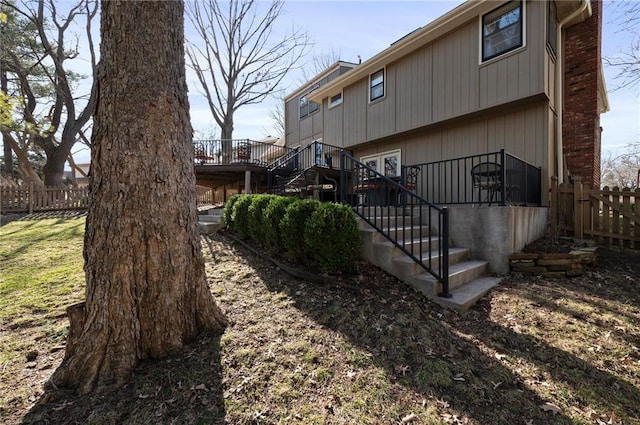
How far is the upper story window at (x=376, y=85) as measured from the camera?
9.43 metres

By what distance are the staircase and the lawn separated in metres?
0.16

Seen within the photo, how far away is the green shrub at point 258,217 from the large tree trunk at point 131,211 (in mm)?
2612

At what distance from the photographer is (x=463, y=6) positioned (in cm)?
680

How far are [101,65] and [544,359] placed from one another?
180 inches

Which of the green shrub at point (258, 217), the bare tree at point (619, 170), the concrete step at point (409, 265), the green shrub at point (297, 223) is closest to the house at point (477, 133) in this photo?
the concrete step at point (409, 265)

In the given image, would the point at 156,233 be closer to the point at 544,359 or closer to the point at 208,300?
the point at 208,300

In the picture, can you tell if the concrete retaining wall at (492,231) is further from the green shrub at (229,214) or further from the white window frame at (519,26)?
the green shrub at (229,214)

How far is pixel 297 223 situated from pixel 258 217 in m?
1.36

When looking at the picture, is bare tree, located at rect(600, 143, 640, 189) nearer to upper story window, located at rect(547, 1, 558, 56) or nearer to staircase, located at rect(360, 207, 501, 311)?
upper story window, located at rect(547, 1, 558, 56)

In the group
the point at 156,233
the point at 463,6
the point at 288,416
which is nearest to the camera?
the point at 288,416

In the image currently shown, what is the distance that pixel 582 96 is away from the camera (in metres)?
6.96

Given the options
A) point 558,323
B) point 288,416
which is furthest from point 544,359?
point 288,416

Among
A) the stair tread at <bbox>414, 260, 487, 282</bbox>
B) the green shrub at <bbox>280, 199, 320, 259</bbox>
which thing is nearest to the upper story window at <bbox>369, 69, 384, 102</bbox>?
the stair tread at <bbox>414, 260, 487, 282</bbox>

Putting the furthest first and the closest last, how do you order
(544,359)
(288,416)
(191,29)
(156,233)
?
(191,29)
(544,359)
(156,233)
(288,416)
